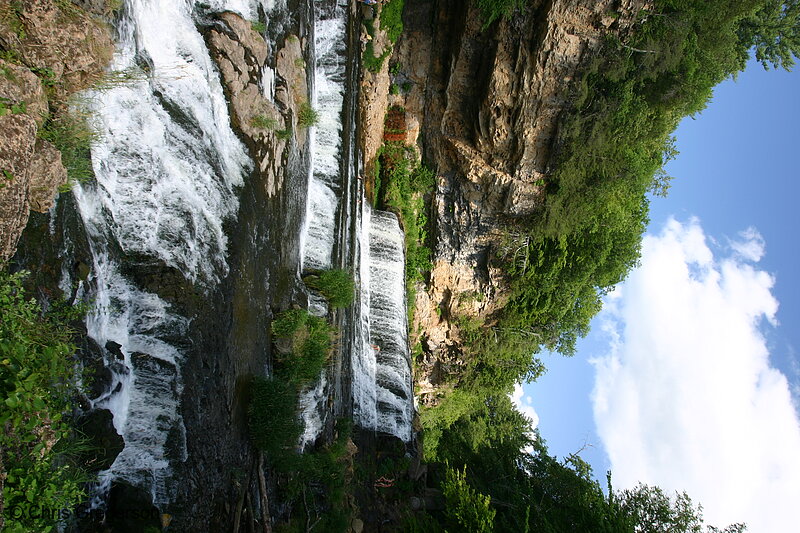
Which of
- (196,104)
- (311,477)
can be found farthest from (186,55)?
(311,477)

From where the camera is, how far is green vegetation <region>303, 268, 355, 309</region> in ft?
31.2

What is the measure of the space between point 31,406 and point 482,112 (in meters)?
11.2

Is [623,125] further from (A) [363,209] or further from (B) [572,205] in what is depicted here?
(A) [363,209]

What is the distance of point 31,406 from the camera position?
10.9 ft

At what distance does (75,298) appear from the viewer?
4582mm

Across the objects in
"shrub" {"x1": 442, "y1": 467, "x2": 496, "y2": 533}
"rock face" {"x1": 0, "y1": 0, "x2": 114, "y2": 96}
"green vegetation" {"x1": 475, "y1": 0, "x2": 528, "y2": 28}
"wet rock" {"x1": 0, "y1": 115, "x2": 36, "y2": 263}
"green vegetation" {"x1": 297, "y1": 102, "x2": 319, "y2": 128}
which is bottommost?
"shrub" {"x1": 442, "y1": 467, "x2": 496, "y2": 533}

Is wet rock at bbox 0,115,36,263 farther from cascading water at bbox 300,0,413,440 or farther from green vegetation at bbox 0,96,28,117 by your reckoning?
cascading water at bbox 300,0,413,440

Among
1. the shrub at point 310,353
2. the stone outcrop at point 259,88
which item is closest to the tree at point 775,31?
the stone outcrop at point 259,88

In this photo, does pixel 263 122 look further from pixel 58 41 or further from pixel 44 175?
pixel 44 175

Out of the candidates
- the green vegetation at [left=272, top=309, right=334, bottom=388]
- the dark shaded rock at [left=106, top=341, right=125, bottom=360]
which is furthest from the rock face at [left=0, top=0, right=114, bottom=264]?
the green vegetation at [left=272, top=309, right=334, bottom=388]

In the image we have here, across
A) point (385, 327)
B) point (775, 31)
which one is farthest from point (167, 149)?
point (775, 31)

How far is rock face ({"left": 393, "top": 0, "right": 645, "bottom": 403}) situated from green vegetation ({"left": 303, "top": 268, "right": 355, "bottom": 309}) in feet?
17.4

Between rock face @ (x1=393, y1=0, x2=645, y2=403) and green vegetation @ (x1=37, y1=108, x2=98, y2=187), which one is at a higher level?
rock face @ (x1=393, y1=0, x2=645, y2=403)

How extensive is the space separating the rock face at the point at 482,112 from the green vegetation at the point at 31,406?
10.5 metres
